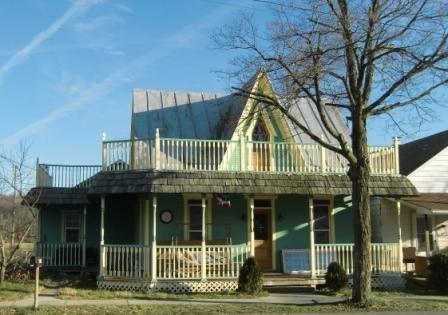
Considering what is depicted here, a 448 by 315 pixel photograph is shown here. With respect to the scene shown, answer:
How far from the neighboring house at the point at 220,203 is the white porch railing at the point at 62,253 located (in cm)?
4

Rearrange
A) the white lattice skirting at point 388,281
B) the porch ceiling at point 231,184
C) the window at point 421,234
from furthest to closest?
1. the window at point 421,234
2. the white lattice skirting at point 388,281
3. the porch ceiling at point 231,184

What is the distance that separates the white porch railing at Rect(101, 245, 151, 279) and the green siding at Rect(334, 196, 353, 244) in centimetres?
740

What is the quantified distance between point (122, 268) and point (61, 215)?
7844mm

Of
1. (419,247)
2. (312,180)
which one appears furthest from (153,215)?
(419,247)

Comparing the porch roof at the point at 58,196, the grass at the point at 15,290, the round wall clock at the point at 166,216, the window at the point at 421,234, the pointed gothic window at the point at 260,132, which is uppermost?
the pointed gothic window at the point at 260,132

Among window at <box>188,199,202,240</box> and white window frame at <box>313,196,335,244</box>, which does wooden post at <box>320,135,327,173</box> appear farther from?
window at <box>188,199,202,240</box>

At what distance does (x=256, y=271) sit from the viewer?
732 inches

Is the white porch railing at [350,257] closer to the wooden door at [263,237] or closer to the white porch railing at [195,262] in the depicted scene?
the wooden door at [263,237]

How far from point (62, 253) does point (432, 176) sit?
15872 mm

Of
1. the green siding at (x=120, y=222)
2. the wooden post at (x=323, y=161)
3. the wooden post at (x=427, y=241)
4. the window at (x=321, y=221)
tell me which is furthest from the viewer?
the green siding at (x=120, y=222)

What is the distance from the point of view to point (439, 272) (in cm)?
1927

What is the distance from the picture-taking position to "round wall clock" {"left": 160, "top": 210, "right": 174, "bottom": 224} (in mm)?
21406

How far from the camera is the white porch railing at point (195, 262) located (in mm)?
19328

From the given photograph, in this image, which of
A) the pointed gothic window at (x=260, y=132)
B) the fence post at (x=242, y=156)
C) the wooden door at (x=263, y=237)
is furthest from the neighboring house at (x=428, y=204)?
the fence post at (x=242, y=156)
